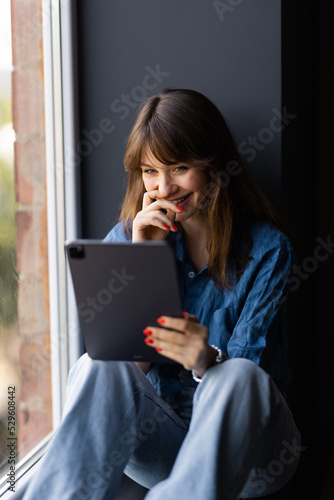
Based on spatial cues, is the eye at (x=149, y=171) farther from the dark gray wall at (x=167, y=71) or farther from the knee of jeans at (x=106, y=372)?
the knee of jeans at (x=106, y=372)

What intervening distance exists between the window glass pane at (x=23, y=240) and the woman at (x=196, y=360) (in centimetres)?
26

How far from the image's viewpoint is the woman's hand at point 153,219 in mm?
1358

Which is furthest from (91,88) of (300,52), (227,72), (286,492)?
(286,492)

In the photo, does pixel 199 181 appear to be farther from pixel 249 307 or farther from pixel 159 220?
pixel 249 307

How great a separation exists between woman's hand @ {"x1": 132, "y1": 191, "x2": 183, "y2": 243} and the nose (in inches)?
0.8

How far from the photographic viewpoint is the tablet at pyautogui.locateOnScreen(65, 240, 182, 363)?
40.9 inches

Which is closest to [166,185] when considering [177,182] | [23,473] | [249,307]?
[177,182]

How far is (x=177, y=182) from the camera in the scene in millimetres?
1386

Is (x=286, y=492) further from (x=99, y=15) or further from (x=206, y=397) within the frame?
(x=99, y=15)

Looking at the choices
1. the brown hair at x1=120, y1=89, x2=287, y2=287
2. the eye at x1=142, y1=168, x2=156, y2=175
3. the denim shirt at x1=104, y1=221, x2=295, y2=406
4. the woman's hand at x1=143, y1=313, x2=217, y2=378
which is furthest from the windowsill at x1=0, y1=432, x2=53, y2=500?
the eye at x1=142, y1=168, x2=156, y2=175

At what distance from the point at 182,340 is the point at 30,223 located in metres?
0.67

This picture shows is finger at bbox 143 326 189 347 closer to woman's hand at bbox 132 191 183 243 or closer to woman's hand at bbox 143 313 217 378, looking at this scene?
woman's hand at bbox 143 313 217 378

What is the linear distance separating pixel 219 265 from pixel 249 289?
92 millimetres

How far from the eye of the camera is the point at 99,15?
1.64 meters
